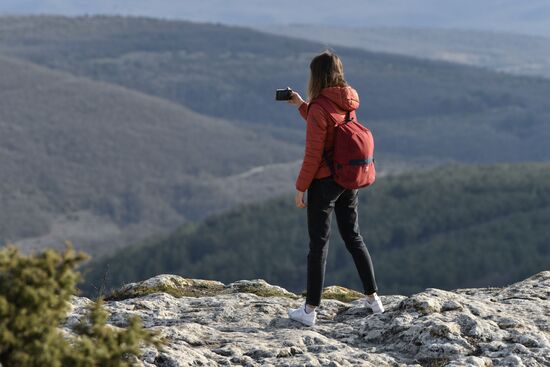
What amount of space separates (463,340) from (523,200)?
18509 cm

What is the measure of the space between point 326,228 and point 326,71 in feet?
5.69

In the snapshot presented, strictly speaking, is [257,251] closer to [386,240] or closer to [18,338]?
[386,240]

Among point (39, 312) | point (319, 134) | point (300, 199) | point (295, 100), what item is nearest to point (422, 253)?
point (295, 100)

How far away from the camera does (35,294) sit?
6.84 m

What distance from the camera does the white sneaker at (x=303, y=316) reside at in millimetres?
11970

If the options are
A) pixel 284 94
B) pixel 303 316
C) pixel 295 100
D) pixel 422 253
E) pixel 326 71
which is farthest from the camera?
pixel 422 253

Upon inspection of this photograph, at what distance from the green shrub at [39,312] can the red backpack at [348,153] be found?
472 centimetres

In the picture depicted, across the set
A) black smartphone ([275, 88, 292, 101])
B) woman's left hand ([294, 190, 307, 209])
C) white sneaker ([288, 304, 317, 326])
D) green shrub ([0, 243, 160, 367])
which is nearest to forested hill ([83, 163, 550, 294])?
black smartphone ([275, 88, 292, 101])

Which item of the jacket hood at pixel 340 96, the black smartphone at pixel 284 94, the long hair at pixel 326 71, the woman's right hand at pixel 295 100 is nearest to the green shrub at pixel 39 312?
the jacket hood at pixel 340 96

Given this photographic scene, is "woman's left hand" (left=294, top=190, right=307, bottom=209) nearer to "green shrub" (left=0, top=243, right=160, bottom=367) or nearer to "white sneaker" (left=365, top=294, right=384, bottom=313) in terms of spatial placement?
"white sneaker" (left=365, top=294, right=384, bottom=313)

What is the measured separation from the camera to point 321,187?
11.7 m

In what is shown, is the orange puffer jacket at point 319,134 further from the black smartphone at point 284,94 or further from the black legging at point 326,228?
the black smartphone at point 284,94

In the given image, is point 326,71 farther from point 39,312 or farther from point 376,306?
point 39,312

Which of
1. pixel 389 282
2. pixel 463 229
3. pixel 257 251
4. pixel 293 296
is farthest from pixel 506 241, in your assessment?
pixel 293 296
